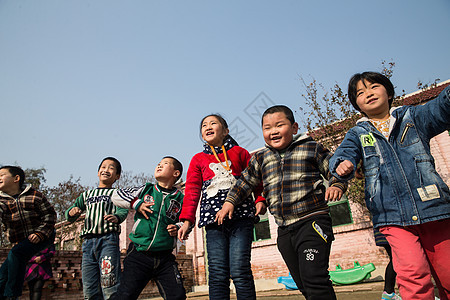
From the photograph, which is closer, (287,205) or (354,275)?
(287,205)

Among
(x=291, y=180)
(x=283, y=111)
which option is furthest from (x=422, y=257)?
(x=283, y=111)

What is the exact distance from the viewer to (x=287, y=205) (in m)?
2.51

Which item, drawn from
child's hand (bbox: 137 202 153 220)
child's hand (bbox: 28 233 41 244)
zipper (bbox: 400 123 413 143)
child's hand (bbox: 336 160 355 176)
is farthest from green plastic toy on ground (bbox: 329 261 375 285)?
child's hand (bbox: 28 233 41 244)

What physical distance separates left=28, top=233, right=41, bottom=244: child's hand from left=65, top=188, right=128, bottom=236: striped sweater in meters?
0.52

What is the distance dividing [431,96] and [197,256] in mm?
10018

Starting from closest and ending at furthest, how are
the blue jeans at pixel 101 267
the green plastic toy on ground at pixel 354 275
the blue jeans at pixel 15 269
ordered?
the blue jeans at pixel 101 267, the blue jeans at pixel 15 269, the green plastic toy on ground at pixel 354 275

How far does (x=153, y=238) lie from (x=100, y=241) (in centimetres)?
92

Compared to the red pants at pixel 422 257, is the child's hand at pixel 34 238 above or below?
above

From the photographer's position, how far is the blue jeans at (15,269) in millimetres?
3971

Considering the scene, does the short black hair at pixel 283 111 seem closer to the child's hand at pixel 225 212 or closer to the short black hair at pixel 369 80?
the short black hair at pixel 369 80

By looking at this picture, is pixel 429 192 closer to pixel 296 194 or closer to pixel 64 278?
pixel 296 194

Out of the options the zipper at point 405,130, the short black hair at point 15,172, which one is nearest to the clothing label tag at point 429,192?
the zipper at point 405,130

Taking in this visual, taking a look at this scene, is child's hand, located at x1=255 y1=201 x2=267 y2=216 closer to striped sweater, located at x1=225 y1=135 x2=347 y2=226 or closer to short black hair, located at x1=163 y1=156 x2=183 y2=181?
striped sweater, located at x1=225 y1=135 x2=347 y2=226

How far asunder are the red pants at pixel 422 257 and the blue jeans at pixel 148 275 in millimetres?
2009
